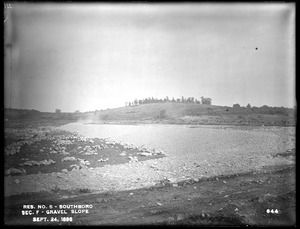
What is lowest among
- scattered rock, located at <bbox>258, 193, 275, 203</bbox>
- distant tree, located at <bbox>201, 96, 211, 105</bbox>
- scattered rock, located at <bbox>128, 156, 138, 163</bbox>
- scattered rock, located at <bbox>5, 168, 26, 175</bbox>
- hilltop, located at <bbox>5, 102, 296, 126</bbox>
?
scattered rock, located at <bbox>258, 193, 275, 203</bbox>

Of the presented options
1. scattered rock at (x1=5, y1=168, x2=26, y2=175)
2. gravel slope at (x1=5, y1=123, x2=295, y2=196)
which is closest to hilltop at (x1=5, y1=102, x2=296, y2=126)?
gravel slope at (x1=5, y1=123, x2=295, y2=196)

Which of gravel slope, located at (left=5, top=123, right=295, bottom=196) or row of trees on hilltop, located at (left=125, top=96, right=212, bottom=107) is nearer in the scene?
gravel slope, located at (left=5, top=123, right=295, bottom=196)

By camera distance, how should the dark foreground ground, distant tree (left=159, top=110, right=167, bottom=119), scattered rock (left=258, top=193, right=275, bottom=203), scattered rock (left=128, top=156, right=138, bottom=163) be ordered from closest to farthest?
the dark foreground ground, scattered rock (left=258, top=193, right=275, bottom=203), scattered rock (left=128, top=156, right=138, bottom=163), distant tree (left=159, top=110, right=167, bottom=119)

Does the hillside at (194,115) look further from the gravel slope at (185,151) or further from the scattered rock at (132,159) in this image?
the scattered rock at (132,159)

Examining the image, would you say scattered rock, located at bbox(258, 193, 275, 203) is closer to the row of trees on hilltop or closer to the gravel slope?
the gravel slope

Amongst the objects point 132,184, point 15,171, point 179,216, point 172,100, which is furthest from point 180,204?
point 15,171

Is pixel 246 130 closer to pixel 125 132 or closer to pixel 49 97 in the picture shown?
pixel 125 132

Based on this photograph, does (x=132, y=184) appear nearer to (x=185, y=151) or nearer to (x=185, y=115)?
(x=185, y=151)
